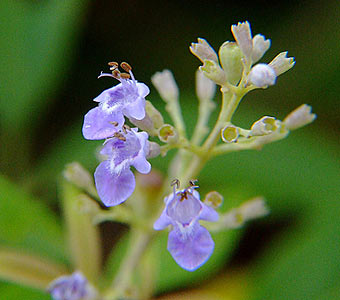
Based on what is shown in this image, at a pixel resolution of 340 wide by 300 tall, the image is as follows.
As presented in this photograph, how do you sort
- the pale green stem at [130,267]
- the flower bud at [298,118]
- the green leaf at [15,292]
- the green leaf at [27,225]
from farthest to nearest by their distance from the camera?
the green leaf at [27,225], the green leaf at [15,292], the pale green stem at [130,267], the flower bud at [298,118]

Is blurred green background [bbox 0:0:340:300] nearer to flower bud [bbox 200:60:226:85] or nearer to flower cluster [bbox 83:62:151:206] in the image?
flower cluster [bbox 83:62:151:206]

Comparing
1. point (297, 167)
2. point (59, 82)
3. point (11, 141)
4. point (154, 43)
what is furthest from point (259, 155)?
point (11, 141)

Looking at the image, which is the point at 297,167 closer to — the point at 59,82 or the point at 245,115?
the point at 245,115

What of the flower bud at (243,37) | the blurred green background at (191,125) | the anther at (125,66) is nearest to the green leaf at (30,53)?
the blurred green background at (191,125)

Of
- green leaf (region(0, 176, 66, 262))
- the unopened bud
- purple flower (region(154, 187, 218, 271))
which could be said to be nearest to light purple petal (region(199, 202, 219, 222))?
purple flower (region(154, 187, 218, 271))

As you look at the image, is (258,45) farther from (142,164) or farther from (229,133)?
(142,164)

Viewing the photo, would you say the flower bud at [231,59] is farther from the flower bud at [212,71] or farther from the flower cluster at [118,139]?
the flower cluster at [118,139]
